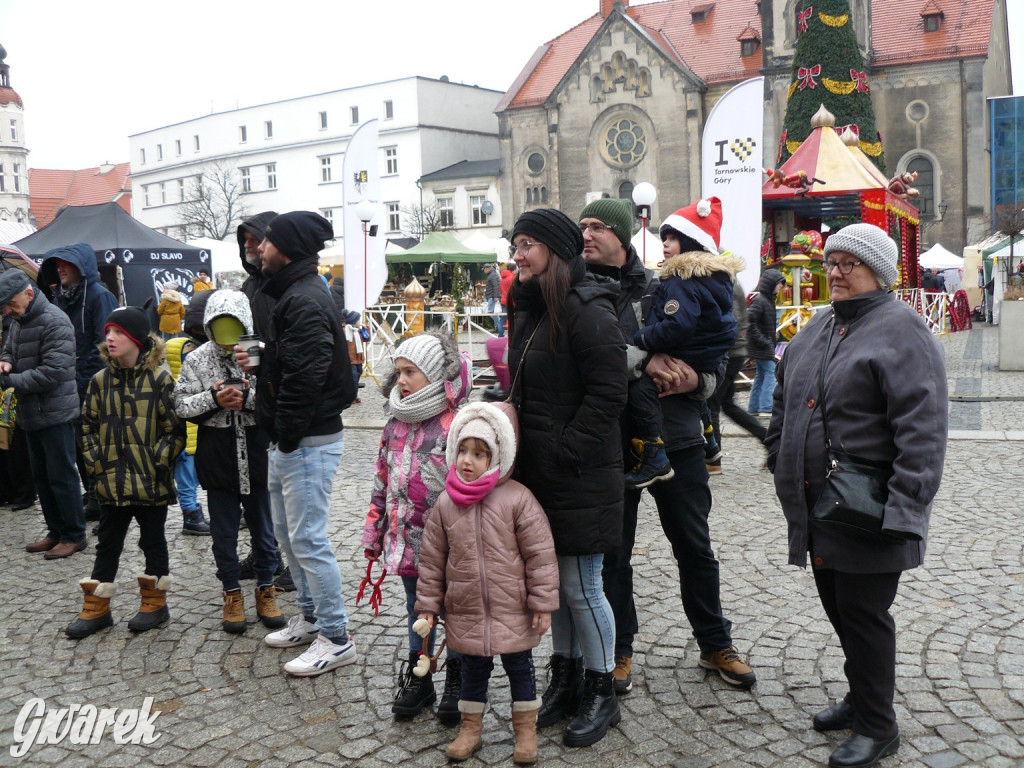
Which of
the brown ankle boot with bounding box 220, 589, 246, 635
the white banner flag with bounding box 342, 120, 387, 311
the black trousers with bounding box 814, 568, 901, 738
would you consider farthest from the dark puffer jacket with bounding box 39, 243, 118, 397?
the white banner flag with bounding box 342, 120, 387, 311

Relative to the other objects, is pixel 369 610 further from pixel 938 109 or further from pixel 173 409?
pixel 938 109

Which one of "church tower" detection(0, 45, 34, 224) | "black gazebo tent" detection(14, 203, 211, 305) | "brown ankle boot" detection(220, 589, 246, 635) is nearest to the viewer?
"brown ankle boot" detection(220, 589, 246, 635)

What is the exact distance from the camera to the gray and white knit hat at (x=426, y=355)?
385 cm

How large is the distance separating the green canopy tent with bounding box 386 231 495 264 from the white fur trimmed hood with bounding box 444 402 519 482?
26.5m

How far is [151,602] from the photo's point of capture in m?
4.99

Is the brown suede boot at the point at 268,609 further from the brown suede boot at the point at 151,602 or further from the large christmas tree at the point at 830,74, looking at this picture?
the large christmas tree at the point at 830,74

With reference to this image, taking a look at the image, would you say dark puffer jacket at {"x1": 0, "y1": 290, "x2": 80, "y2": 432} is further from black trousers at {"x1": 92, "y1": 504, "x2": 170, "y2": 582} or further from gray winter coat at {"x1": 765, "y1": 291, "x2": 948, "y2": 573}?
gray winter coat at {"x1": 765, "y1": 291, "x2": 948, "y2": 573}

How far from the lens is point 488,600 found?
3424 mm

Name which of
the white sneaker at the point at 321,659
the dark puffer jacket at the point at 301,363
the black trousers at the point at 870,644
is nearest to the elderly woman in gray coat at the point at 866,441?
the black trousers at the point at 870,644

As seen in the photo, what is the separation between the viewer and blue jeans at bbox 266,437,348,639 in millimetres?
4277

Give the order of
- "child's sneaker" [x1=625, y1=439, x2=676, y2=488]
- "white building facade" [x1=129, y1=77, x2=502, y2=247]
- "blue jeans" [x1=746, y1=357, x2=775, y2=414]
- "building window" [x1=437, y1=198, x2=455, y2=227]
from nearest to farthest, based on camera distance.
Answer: "child's sneaker" [x1=625, y1=439, x2=676, y2=488] < "blue jeans" [x1=746, y1=357, x2=775, y2=414] < "building window" [x1=437, y1=198, x2=455, y2=227] < "white building facade" [x1=129, y1=77, x2=502, y2=247]

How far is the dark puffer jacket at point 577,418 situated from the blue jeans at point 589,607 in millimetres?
98

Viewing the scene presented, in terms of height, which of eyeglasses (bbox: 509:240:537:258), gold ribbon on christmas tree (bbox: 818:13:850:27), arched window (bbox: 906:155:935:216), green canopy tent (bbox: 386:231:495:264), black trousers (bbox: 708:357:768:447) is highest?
gold ribbon on christmas tree (bbox: 818:13:850:27)

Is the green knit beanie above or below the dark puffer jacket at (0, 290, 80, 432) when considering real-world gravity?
above
